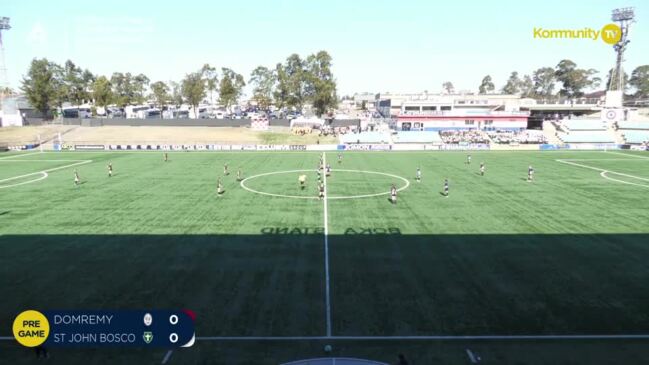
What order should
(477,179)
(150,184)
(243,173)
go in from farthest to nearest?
(243,173) < (477,179) < (150,184)

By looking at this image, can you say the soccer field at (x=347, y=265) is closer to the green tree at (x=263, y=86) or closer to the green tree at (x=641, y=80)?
the green tree at (x=263, y=86)

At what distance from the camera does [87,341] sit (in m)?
13.4

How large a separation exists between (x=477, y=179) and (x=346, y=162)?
68.0 feet

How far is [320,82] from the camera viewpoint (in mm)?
116625

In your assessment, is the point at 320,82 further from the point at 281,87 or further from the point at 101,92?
the point at 101,92

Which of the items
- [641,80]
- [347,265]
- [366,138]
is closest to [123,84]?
[366,138]

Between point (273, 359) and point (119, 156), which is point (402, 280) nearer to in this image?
point (273, 359)

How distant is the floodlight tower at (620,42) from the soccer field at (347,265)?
2934 inches

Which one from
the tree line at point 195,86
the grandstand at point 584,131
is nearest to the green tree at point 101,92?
the tree line at point 195,86

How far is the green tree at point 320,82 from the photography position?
384 ft

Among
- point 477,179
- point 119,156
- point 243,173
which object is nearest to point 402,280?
point 477,179

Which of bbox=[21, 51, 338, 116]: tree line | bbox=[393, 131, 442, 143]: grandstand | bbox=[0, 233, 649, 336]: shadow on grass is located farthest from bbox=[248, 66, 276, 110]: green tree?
bbox=[0, 233, 649, 336]: shadow on grass

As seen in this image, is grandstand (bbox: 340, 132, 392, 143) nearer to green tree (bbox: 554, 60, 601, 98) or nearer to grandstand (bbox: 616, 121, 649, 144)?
grandstand (bbox: 616, 121, 649, 144)

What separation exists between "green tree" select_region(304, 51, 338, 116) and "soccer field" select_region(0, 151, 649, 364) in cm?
7589
